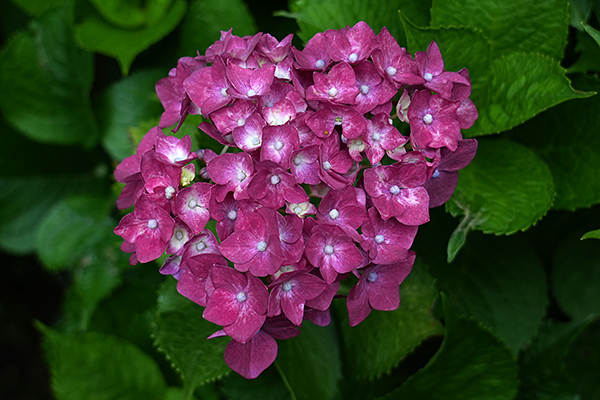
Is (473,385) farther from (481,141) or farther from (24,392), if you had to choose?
(24,392)

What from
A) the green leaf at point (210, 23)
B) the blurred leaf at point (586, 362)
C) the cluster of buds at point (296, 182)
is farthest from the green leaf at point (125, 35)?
the blurred leaf at point (586, 362)

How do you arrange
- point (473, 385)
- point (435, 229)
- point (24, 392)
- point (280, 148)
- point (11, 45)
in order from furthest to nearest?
point (24, 392), point (11, 45), point (435, 229), point (473, 385), point (280, 148)

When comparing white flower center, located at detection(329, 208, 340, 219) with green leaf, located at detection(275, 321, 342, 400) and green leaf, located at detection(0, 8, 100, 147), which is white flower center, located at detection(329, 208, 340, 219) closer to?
green leaf, located at detection(275, 321, 342, 400)

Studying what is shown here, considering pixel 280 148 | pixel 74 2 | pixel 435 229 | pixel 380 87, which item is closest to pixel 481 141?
pixel 435 229

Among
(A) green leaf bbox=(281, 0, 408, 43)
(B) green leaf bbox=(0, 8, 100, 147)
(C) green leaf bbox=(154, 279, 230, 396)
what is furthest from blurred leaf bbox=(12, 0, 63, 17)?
(C) green leaf bbox=(154, 279, 230, 396)

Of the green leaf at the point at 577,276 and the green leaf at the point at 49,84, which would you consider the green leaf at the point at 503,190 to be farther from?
the green leaf at the point at 49,84

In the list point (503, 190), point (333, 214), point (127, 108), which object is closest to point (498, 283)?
point (503, 190)
